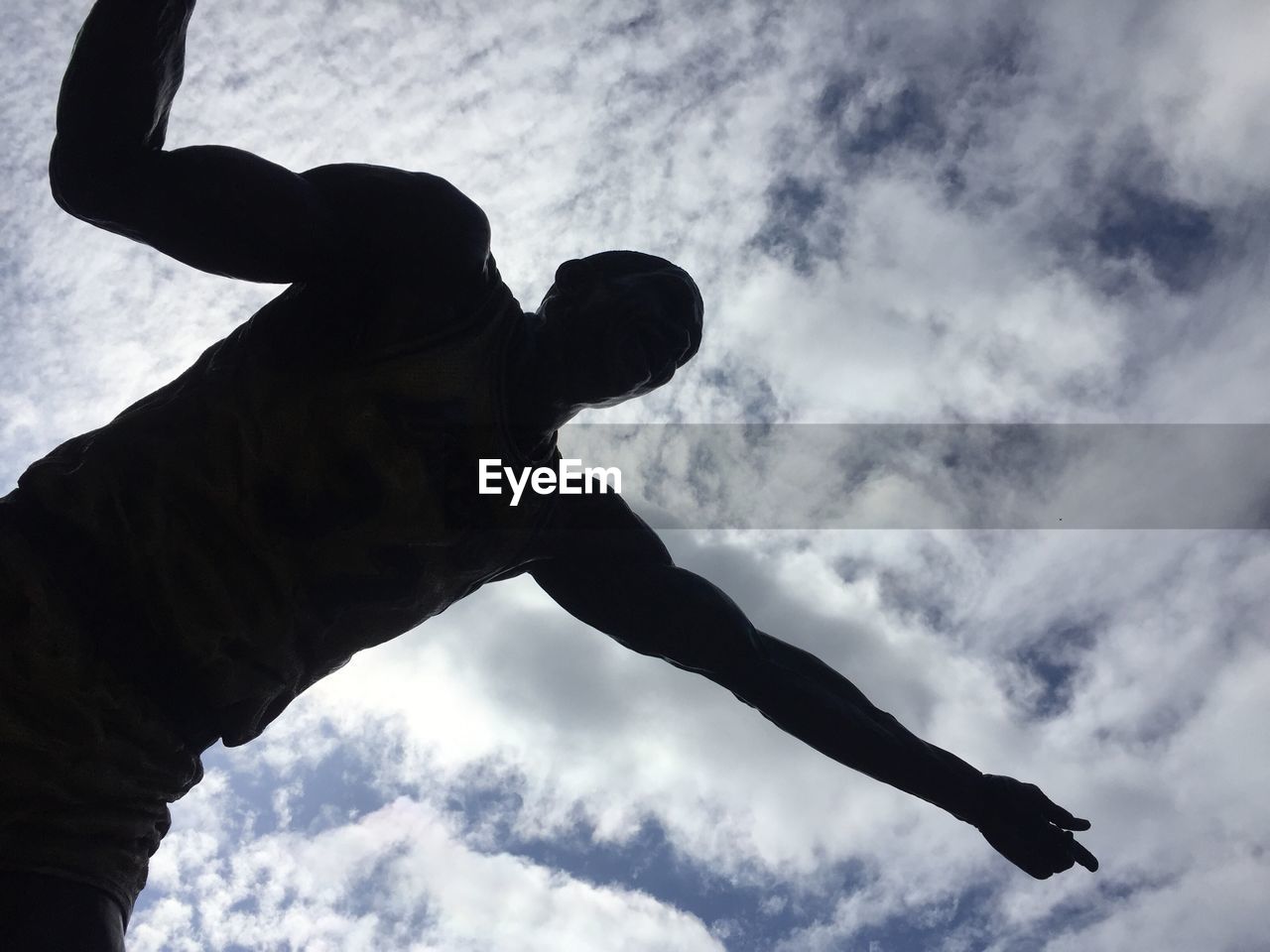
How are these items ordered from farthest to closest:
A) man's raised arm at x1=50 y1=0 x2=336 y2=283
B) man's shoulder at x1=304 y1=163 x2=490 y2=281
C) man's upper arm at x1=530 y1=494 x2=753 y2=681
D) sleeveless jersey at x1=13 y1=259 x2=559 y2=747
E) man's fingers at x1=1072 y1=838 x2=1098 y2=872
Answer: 1. man's upper arm at x1=530 y1=494 x2=753 y2=681
2. man's fingers at x1=1072 y1=838 x2=1098 y2=872
3. man's shoulder at x1=304 y1=163 x2=490 y2=281
4. sleeveless jersey at x1=13 y1=259 x2=559 y2=747
5. man's raised arm at x1=50 y1=0 x2=336 y2=283

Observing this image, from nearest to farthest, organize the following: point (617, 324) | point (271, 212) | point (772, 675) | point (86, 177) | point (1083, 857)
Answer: point (86, 177), point (271, 212), point (1083, 857), point (617, 324), point (772, 675)

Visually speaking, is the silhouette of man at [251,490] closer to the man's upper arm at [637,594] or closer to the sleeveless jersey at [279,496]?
the sleeveless jersey at [279,496]

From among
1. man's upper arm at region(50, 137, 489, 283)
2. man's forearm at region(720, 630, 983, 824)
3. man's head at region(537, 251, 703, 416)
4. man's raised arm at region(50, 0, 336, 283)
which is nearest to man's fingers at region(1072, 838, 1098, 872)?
man's forearm at region(720, 630, 983, 824)

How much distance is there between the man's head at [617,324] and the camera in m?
4.51

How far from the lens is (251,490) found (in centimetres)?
383

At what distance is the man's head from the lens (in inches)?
177

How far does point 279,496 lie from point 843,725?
2.60m

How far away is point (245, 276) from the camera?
12.7 ft

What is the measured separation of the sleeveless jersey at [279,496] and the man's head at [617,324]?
399 millimetres

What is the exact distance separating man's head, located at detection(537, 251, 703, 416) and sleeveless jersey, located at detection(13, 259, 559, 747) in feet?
1.31

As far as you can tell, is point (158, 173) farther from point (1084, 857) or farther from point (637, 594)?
point (1084, 857)

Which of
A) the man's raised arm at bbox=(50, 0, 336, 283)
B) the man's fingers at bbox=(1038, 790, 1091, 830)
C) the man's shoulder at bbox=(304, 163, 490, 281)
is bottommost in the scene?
the man's fingers at bbox=(1038, 790, 1091, 830)

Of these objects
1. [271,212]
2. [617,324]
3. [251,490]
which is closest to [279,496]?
[251,490]

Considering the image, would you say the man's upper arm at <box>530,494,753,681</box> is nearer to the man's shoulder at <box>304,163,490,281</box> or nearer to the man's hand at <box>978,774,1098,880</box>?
the man's hand at <box>978,774,1098,880</box>
